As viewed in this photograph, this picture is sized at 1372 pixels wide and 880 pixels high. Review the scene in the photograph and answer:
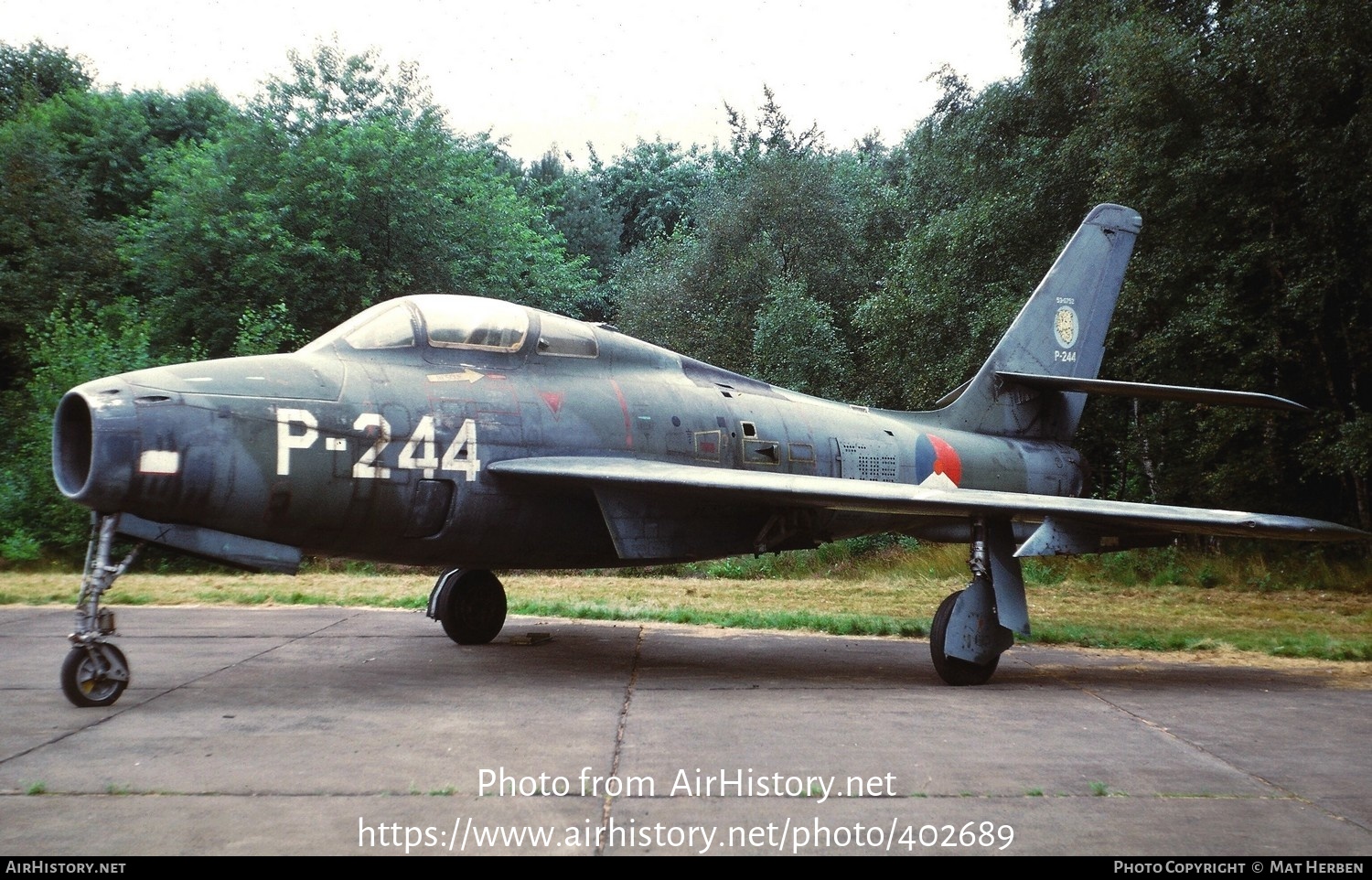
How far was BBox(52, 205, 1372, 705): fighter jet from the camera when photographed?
6.64 meters

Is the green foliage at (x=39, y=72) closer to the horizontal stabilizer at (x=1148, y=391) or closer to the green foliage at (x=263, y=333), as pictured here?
the green foliage at (x=263, y=333)

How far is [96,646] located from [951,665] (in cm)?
597

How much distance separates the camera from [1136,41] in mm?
17484

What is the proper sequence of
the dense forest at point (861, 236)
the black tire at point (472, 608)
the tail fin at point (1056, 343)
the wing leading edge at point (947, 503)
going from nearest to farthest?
the wing leading edge at point (947, 503), the black tire at point (472, 608), the tail fin at point (1056, 343), the dense forest at point (861, 236)

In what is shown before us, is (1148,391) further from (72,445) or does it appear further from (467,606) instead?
(72,445)

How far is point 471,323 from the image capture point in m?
8.41

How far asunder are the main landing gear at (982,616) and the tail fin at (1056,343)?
341 centimetres

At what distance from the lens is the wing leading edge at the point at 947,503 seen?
7684 mm

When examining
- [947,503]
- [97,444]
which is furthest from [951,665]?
[97,444]

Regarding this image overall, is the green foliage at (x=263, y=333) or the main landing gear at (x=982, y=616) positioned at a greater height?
the green foliage at (x=263, y=333)

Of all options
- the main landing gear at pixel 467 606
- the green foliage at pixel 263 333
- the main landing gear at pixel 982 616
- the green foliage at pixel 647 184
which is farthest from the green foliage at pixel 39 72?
the main landing gear at pixel 982 616

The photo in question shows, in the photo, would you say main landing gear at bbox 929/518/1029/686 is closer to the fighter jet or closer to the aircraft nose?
the fighter jet
